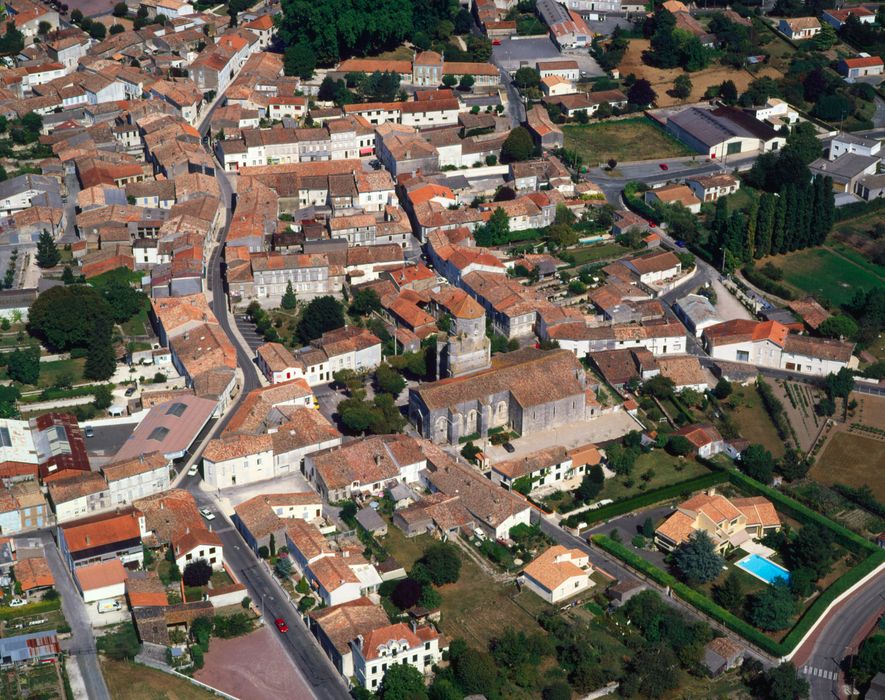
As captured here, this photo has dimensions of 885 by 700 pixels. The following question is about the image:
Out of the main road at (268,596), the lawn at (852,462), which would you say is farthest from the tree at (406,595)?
the lawn at (852,462)

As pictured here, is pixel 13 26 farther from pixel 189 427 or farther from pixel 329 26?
pixel 189 427

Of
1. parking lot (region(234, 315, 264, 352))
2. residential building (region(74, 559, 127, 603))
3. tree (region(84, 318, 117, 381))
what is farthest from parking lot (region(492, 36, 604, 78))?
residential building (region(74, 559, 127, 603))

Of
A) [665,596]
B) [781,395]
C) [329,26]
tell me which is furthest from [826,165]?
[665,596]

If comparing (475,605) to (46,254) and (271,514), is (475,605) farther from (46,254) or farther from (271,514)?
(46,254)

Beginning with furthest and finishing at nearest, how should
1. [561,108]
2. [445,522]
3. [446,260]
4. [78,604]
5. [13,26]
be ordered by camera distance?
[13,26] → [561,108] → [446,260] → [445,522] → [78,604]

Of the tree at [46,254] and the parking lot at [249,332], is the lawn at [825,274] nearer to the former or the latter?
the parking lot at [249,332]

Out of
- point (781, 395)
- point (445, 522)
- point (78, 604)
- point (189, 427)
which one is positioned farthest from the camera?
point (781, 395)
